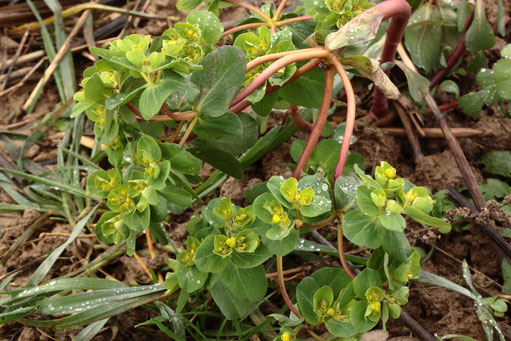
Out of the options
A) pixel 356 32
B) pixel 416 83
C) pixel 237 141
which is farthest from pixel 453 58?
pixel 237 141

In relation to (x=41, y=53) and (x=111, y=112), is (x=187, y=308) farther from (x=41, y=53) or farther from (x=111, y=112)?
(x=41, y=53)

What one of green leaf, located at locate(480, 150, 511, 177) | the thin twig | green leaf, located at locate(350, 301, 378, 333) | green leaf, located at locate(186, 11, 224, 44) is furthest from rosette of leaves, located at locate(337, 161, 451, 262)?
the thin twig

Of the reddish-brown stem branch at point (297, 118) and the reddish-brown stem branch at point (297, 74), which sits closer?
the reddish-brown stem branch at point (297, 74)

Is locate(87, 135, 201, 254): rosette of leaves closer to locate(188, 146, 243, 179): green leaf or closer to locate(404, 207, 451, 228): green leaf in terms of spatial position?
locate(188, 146, 243, 179): green leaf

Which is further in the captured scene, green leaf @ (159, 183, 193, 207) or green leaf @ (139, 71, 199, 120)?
green leaf @ (159, 183, 193, 207)

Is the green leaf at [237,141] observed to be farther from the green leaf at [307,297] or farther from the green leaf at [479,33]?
the green leaf at [479,33]

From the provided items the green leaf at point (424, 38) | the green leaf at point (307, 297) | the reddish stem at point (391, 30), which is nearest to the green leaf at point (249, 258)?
the green leaf at point (307, 297)

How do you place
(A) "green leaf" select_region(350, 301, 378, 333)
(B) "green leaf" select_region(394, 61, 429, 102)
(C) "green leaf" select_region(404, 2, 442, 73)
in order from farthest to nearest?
(C) "green leaf" select_region(404, 2, 442, 73) → (B) "green leaf" select_region(394, 61, 429, 102) → (A) "green leaf" select_region(350, 301, 378, 333)
